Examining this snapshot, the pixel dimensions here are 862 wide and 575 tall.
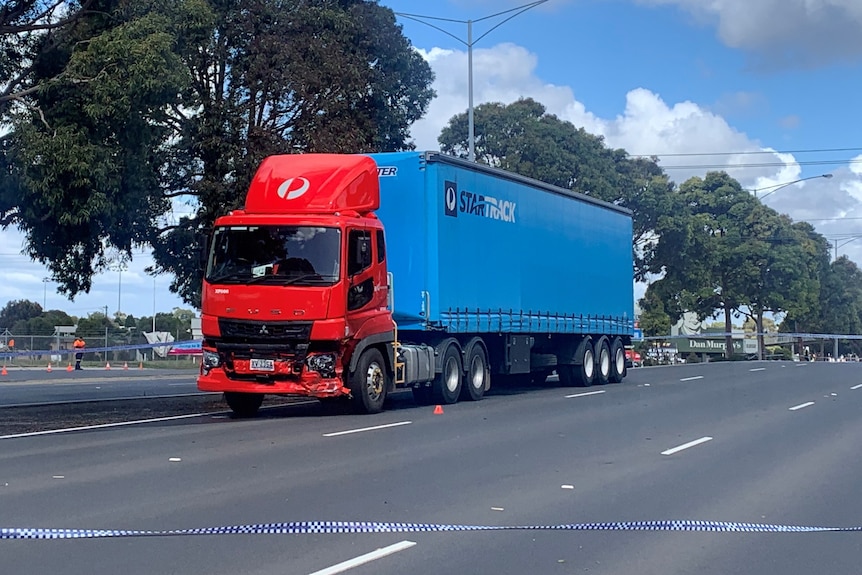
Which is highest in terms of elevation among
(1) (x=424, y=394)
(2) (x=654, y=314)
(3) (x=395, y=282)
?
(2) (x=654, y=314)

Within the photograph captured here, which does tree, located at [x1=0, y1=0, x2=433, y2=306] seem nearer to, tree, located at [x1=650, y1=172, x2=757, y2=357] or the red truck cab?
the red truck cab

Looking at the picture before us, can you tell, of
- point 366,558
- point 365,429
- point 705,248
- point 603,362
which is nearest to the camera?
point 366,558

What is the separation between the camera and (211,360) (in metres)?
15.9

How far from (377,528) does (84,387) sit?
21593 mm

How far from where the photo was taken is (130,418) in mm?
16906

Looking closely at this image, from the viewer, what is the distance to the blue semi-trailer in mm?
15656

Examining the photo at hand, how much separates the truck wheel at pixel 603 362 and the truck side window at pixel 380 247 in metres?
10.7

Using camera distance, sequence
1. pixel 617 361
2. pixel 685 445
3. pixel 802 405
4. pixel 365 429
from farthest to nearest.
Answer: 1. pixel 617 361
2. pixel 802 405
3. pixel 365 429
4. pixel 685 445

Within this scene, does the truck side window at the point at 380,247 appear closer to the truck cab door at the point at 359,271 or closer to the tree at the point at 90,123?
the truck cab door at the point at 359,271

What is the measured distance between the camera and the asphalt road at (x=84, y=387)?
22.5 metres

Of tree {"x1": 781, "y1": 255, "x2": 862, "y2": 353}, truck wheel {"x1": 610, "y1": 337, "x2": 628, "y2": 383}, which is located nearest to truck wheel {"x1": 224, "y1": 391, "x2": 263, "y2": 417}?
truck wheel {"x1": 610, "y1": 337, "x2": 628, "y2": 383}

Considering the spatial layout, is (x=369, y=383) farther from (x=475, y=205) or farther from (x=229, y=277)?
(x=475, y=205)

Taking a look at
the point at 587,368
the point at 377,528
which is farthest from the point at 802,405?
the point at 377,528

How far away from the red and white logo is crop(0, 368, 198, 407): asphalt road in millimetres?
7489
